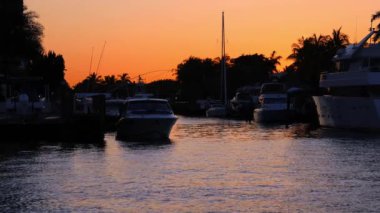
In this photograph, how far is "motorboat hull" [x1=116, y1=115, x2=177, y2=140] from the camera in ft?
129

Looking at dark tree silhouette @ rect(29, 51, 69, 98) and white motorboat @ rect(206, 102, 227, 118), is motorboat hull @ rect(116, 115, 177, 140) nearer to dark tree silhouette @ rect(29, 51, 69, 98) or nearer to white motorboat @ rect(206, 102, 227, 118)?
dark tree silhouette @ rect(29, 51, 69, 98)

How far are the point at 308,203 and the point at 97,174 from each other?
27.1 feet

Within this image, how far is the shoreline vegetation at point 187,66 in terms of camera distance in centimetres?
4850

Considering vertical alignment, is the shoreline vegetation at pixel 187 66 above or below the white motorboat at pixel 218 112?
above

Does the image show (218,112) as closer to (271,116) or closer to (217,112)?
(217,112)

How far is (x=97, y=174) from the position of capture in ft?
79.6

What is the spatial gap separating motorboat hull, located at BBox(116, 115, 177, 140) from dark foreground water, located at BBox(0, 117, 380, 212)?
180 centimetres

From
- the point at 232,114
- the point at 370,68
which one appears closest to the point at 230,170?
the point at 370,68

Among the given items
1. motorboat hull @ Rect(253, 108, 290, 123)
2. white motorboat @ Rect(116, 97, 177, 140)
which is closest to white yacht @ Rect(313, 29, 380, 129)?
motorboat hull @ Rect(253, 108, 290, 123)

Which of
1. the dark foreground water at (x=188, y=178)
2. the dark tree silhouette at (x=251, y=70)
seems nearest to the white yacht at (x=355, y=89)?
the dark foreground water at (x=188, y=178)

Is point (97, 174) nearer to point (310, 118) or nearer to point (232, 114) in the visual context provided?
point (310, 118)

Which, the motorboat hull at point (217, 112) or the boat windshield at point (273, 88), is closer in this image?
the boat windshield at point (273, 88)

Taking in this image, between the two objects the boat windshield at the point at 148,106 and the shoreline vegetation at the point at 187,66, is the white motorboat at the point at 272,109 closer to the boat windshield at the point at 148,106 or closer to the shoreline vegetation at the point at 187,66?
the shoreline vegetation at the point at 187,66

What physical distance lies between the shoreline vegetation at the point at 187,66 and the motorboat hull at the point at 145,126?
11543 mm
